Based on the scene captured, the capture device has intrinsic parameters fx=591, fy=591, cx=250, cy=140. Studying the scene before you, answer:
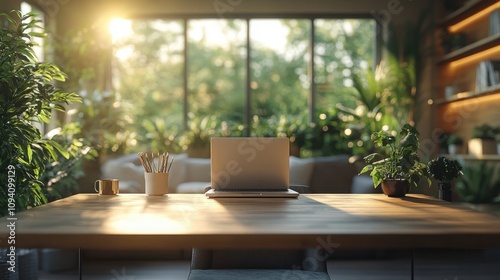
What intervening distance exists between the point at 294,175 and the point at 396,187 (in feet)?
10.0

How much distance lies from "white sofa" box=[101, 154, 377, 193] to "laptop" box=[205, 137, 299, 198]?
2512 millimetres

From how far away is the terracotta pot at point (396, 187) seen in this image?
2441 mm

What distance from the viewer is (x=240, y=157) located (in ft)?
8.09

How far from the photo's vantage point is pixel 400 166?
242cm

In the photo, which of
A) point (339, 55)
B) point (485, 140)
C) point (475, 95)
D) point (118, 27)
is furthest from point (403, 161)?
point (118, 27)

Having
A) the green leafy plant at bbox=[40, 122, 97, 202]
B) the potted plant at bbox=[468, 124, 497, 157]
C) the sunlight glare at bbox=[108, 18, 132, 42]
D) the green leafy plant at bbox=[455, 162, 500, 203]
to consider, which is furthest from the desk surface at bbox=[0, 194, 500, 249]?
the sunlight glare at bbox=[108, 18, 132, 42]

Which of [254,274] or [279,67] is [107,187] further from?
[279,67]

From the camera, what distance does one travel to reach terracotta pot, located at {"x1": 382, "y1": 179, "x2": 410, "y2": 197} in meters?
2.44

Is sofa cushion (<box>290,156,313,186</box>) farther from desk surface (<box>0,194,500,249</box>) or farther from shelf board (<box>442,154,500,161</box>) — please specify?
desk surface (<box>0,194,500,249</box>)

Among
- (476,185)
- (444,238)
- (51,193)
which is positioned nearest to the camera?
(444,238)

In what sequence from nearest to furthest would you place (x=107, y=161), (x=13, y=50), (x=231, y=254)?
(x=231, y=254) → (x=13, y=50) → (x=107, y=161)

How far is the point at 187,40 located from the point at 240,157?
5.16 m

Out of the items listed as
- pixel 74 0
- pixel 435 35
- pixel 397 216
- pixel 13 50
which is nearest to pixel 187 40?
pixel 74 0

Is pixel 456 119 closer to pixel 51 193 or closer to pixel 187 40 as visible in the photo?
pixel 187 40
